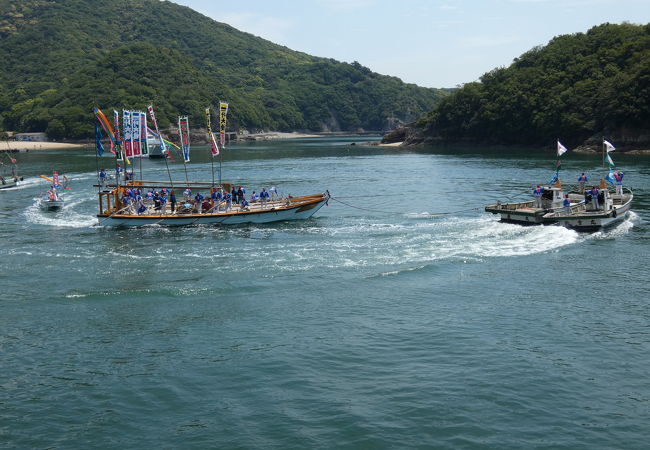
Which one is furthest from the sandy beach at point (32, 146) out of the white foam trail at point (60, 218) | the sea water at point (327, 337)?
the sea water at point (327, 337)

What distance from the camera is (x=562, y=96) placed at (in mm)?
139000

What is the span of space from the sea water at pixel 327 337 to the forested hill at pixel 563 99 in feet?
268

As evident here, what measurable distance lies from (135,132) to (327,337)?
101 feet

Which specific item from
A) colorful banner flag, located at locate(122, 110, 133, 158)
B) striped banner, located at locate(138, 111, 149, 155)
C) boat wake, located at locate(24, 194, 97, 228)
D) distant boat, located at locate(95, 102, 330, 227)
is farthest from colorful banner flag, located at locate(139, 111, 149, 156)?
boat wake, located at locate(24, 194, 97, 228)

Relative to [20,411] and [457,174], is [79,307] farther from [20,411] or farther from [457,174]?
[457,174]

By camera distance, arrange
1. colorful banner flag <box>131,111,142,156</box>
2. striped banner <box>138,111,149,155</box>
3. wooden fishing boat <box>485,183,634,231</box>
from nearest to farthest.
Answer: wooden fishing boat <box>485,183,634,231</box>
colorful banner flag <box>131,111,142,156</box>
striped banner <box>138,111,149,155</box>

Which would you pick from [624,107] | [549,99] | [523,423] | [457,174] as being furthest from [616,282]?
[549,99]

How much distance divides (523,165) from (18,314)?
286ft

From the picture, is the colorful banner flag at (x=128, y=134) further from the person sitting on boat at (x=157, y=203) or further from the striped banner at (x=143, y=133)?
the person sitting on boat at (x=157, y=203)

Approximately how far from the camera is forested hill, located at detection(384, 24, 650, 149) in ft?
391

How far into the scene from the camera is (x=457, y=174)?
3605 inches

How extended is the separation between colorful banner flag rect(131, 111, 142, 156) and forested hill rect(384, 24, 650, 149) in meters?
96.3

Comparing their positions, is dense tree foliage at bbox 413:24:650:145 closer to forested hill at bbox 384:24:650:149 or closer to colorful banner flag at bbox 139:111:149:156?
forested hill at bbox 384:24:650:149

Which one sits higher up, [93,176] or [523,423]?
[93,176]
